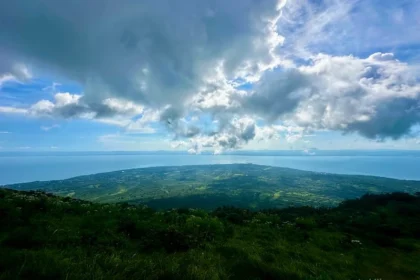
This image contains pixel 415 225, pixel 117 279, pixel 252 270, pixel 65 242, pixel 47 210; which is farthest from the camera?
pixel 415 225

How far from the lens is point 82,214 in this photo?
12195 millimetres

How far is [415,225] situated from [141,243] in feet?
56.9

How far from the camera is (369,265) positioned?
776cm

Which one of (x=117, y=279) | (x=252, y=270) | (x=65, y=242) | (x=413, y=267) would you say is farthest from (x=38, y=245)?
(x=413, y=267)

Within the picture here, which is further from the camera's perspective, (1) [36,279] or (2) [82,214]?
(2) [82,214]

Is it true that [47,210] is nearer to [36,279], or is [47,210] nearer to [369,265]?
[36,279]

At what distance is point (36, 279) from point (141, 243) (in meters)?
4.57

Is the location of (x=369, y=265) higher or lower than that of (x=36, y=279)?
lower

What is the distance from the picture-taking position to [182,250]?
7719 millimetres

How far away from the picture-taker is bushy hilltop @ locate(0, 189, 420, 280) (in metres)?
4.46

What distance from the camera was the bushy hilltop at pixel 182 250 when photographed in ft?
14.6

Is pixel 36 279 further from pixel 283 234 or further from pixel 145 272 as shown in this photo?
pixel 283 234

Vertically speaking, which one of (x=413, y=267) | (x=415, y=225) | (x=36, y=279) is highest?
(x=36, y=279)

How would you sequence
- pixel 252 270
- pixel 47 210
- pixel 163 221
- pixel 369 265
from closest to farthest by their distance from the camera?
pixel 252 270 < pixel 369 265 < pixel 47 210 < pixel 163 221
